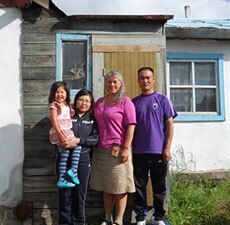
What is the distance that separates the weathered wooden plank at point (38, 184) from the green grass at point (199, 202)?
1.80m

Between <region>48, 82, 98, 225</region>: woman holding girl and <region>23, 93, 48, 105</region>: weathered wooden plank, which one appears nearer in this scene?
<region>48, 82, 98, 225</region>: woman holding girl

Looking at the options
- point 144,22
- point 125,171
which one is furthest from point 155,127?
point 144,22

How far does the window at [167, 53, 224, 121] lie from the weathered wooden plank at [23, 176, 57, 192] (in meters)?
3.59

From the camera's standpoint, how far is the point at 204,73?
8453 millimetres

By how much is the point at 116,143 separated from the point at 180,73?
156 inches

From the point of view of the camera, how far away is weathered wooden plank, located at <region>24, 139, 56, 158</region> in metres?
5.66

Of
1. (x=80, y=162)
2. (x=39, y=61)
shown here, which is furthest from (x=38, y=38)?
(x=80, y=162)

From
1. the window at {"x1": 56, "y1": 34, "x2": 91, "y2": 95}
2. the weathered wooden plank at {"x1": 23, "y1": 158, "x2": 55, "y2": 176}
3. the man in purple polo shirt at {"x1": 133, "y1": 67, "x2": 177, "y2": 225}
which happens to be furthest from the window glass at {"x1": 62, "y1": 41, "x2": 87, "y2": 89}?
the weathered wooden plank at {"x1": 23, "y1": 158, "x2": 55, "y2": 176}

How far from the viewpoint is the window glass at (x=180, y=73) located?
27.5 ft

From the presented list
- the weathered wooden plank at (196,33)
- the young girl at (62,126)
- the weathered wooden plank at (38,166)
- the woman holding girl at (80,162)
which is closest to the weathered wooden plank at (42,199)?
the weathered wooden plank at (38,166)

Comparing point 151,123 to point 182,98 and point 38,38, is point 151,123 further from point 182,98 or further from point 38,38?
point 182,98

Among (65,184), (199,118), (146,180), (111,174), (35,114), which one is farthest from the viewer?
(199,118)

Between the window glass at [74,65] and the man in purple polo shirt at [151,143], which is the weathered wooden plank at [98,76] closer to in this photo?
the window glass at [74,65]

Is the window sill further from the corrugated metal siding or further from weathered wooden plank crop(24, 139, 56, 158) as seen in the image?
weathered wooden plank crop(24, 139, 56, 158)
